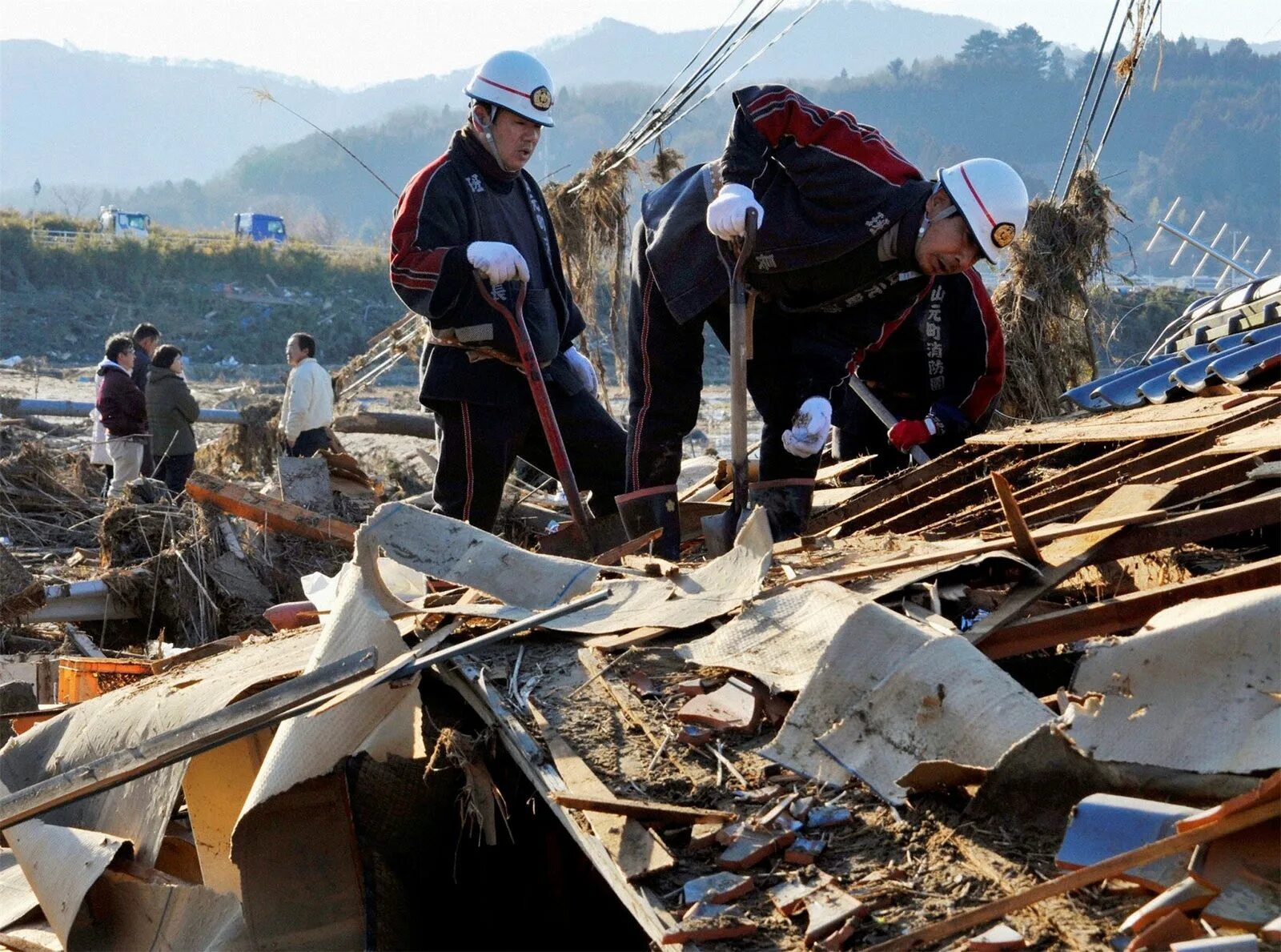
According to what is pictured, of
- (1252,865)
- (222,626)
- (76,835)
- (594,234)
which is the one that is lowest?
(222,626)

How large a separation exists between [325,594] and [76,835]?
1.09 m

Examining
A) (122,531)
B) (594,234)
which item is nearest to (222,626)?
(122,531)

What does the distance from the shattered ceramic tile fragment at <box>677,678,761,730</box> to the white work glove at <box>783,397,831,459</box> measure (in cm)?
192

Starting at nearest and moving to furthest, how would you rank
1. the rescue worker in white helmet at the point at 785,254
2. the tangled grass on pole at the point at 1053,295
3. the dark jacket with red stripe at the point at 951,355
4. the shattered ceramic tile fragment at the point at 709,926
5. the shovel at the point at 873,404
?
the shattered ceramic tile fragment at the point at 709,926 < the rescue worker in white helmet at the point at 785,254 < the dark jacket with red stripe at the point at 951,355 < the shovel at the point at 873,404 < the tangled grass on pole at the point at 1053,295

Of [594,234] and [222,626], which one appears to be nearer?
[222,626]

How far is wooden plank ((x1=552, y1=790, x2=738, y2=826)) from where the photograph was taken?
7.54 ft

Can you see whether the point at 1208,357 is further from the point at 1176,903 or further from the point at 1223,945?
the point at 1223,945

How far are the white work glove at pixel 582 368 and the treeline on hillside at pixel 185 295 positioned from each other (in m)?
25.8

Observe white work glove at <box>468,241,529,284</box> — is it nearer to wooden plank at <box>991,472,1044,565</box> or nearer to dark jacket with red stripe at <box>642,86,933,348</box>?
dark jacket with red stripe at <box>642,86,933,348</box>

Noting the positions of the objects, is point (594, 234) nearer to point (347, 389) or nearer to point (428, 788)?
point (347, 389)

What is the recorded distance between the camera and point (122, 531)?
778cm

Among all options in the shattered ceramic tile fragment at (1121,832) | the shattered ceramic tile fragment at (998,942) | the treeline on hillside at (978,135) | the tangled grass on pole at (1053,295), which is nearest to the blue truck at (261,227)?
the treeline on hillside at (978,135)

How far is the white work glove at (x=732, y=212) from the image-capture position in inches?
172

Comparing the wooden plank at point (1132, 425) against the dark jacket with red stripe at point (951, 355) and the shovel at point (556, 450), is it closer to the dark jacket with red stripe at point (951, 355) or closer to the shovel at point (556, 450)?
Answer: the dark jacket with red stripe at point (951, 355)
